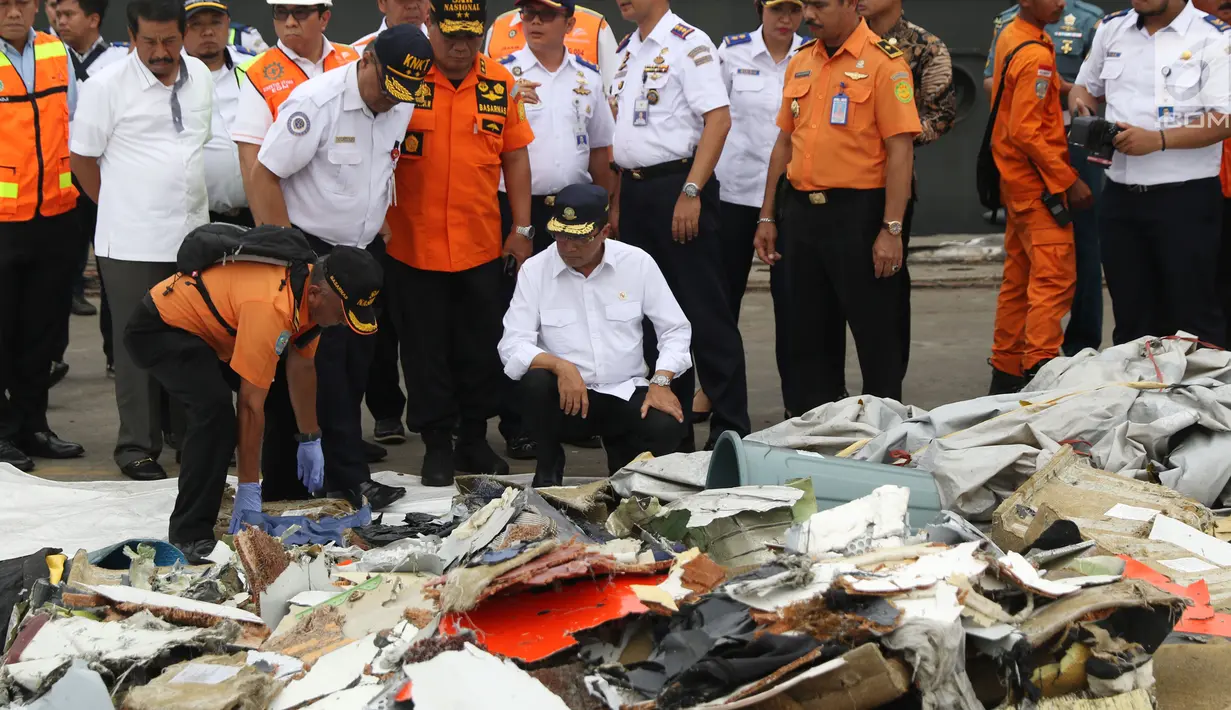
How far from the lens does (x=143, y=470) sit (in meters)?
5.30

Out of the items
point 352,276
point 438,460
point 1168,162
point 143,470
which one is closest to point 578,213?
point 352,276

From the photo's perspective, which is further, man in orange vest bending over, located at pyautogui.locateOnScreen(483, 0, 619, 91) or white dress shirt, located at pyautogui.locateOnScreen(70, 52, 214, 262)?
man in orange vest bending over, located at pyautogui.locateOnScreen(483, 0, 619, 91)

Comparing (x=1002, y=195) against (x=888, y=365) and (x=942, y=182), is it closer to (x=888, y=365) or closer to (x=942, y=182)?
(x=888, y=365)

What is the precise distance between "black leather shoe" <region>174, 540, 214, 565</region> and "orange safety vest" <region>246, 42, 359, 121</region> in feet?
5.16

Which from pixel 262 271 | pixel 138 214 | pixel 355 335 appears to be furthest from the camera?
pixel 138 214

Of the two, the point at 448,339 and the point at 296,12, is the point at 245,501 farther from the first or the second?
the point at 296,12

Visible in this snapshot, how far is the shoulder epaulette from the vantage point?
520 cm

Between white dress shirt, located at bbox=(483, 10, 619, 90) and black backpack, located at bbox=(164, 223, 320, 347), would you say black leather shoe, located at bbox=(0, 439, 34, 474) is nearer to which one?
black backpack, located at bbox=(164, 223, 320, 347)

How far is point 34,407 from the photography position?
5605 mm

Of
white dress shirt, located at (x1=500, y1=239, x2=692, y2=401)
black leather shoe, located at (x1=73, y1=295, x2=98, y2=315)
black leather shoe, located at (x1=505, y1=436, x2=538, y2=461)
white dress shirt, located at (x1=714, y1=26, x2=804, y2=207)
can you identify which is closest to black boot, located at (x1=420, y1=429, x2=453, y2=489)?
black leather shoe, located at (x1=505, y1=436, x2=538, y2=461)

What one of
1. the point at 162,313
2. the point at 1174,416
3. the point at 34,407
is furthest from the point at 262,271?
the point at 1174,416

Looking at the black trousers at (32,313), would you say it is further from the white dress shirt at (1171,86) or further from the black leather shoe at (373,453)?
the white dress shirt at (1171,86)

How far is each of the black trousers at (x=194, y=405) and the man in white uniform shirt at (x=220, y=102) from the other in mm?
1185

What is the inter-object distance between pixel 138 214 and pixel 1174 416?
3.81 metres
